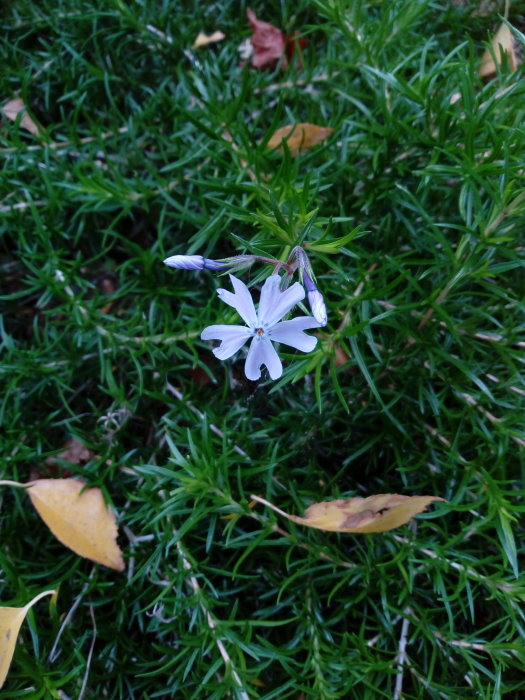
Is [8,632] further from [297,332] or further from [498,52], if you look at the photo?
[498,52]

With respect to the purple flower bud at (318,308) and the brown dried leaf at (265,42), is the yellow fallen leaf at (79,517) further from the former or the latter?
the brown dried leaf at (265,42)

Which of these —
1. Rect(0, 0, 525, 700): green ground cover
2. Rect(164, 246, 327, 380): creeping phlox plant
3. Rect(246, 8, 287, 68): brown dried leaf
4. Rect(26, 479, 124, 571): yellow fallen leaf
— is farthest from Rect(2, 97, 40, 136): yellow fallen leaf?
Rect(164, 246, 327, 380): creeping phlox plant

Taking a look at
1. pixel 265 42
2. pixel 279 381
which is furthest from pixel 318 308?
pixel 265 42

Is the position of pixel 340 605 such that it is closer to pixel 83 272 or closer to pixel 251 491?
pixel 251 491

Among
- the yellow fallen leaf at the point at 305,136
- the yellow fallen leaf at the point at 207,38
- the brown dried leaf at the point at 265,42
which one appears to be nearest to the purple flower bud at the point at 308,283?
the yellow fallen leaf at the point at 305,136

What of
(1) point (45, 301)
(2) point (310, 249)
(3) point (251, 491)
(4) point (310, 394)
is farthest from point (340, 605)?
(1) point (45, 301)

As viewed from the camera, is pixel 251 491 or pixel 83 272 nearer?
pixel 251 491

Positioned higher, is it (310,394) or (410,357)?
(410,357)
